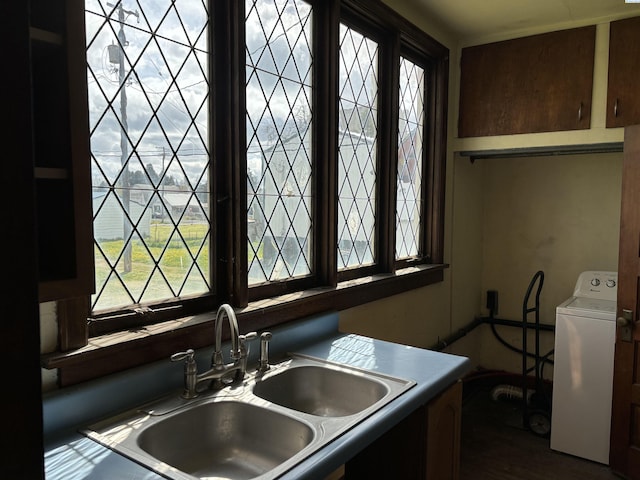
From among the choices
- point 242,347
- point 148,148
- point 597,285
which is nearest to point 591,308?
point 597,285

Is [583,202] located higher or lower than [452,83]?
lower

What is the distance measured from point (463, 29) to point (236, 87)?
6.02 ft

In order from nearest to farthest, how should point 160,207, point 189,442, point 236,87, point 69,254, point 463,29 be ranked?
point 69,254 → point 189,442 → point 160,207 → point 236,87 → point 463,29

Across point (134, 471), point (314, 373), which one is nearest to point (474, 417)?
point (314, 373)

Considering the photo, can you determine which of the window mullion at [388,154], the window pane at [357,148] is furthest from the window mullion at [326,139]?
the window mullion at [388,154]

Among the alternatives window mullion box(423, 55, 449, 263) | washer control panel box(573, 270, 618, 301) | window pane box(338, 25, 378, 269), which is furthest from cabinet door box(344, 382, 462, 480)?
washer control panel box(573, 270, 618, 301)

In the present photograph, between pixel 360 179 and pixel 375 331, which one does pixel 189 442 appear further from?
pixel 360 179

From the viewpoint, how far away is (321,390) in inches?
68.9

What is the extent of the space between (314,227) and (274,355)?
0.61 metres

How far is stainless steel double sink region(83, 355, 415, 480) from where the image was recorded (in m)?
1.22

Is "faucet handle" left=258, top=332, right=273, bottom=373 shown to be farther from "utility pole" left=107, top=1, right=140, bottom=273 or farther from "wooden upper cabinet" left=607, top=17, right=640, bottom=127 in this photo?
"wooden upper cabinet" left=607, top=17, right=640, bottom=127

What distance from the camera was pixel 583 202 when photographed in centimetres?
329

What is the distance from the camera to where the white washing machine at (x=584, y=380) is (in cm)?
256

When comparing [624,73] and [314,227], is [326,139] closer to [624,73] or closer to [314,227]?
[314,227]
